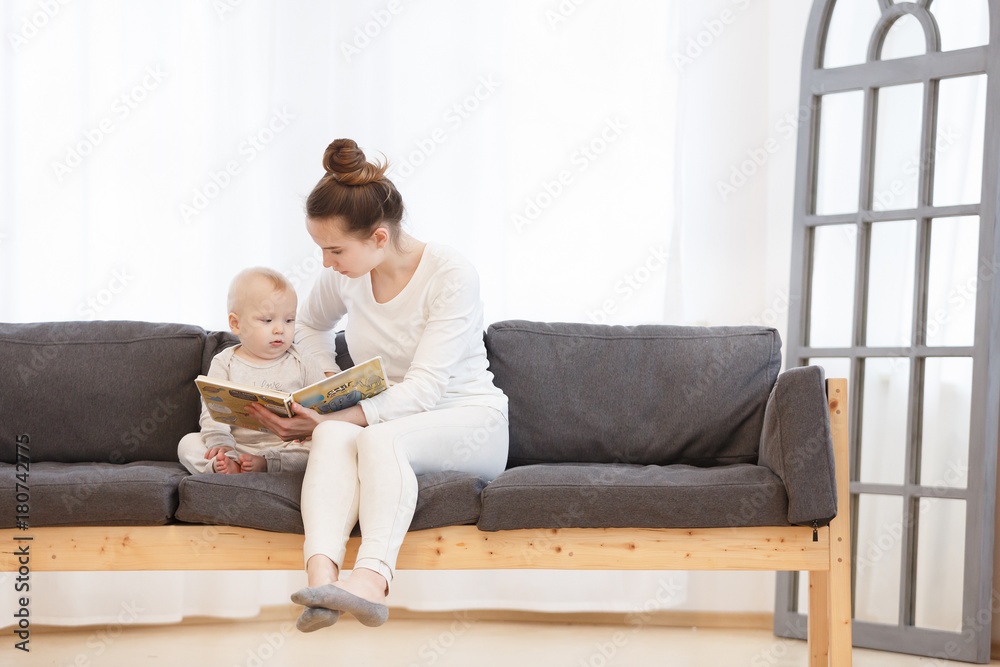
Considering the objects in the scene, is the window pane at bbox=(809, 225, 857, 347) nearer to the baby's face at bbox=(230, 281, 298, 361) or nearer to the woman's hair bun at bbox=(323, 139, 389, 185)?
the woman's hair bun at bbox=(323, 139, 389, 185)

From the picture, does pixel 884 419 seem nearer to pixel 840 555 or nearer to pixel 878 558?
pixel 878 558

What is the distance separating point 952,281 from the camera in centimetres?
250

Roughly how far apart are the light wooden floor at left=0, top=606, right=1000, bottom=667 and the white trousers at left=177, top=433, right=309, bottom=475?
627mm

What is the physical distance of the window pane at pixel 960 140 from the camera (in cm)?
246

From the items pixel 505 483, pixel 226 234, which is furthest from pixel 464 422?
pixel 226 234

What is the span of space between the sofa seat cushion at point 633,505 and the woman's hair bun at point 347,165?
2.46 ft

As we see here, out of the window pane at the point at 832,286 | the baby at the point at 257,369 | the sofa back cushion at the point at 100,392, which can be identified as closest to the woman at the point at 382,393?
the baby at the point at 257,369

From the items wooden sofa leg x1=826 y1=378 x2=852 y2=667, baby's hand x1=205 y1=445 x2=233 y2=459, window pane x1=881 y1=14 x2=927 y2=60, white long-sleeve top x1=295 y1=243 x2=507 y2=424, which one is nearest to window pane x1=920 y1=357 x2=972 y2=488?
wooden sofa leg x1=826 y1=378 x2=852 y2=667

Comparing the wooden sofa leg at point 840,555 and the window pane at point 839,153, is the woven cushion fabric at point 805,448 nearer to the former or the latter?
the wooden sofa leg at point 840,555

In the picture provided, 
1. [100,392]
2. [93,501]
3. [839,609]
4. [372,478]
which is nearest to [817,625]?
[839,609]

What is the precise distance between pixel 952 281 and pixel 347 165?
5.86 ft

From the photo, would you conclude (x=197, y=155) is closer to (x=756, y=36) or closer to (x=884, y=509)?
(x=756, y=36)

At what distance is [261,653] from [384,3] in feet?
6.80

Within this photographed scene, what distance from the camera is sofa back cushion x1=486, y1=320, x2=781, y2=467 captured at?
2.29m
